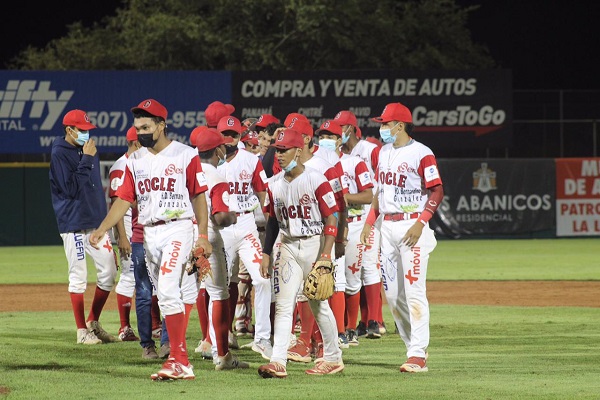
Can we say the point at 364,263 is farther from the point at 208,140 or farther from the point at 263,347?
the point at 208,140

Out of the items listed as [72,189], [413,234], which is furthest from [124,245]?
[413,234]

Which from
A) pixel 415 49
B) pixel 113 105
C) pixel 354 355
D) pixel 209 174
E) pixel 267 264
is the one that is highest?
pixel 415 49

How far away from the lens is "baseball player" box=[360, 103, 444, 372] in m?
8.39

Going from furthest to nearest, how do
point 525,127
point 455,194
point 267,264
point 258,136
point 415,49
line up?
point 415,49 → point 525,127 → point 455,194 → point 258,136 → point 267,264

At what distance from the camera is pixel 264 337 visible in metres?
9.23

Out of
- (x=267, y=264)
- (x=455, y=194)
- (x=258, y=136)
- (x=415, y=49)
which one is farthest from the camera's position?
(x=415, y=49)

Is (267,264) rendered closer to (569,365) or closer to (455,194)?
(569,365)

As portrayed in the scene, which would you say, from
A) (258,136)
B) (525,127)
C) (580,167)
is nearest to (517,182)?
(580,167)

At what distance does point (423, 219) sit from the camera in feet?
27.4

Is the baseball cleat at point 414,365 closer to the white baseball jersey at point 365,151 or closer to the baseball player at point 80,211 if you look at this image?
the baseball player at point 80,211

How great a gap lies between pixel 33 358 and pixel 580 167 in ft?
64.2

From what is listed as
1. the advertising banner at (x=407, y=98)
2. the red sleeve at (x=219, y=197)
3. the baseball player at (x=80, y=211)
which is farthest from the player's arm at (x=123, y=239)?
the advertising banner at (x=407, y=98)

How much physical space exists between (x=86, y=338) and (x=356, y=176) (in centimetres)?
296

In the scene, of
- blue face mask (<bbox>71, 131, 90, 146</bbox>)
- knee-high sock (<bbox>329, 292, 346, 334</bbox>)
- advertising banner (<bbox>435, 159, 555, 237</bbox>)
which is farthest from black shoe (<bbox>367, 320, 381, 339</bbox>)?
advertising banner (<bbox>435, 159, 555, 237</bbox>)
